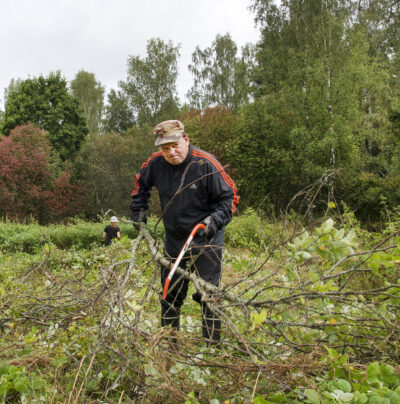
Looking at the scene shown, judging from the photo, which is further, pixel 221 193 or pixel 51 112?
pixel 51 112

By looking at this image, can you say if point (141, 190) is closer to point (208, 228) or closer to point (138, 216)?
point (138, 216)

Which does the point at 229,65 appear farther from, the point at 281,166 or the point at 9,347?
the point at 9,347

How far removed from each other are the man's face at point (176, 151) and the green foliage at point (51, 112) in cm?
2214

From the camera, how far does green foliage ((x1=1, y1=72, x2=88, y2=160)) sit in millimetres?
23172

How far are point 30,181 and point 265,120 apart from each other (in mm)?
11534

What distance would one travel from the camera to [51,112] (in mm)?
23812

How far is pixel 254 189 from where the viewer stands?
15797 mm

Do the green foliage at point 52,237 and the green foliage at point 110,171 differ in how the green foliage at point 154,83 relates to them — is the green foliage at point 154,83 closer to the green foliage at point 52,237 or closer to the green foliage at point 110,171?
the green foliage at point 110,171

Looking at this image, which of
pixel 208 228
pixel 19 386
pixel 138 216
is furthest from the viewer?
pixel 138 216

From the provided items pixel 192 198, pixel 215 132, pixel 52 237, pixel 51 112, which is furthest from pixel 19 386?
pixel 51 112

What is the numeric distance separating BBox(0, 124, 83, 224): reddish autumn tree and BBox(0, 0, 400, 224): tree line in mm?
63

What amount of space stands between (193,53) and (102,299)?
90.6 feet

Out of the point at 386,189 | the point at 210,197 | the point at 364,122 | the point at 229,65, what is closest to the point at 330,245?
the point at 210,197

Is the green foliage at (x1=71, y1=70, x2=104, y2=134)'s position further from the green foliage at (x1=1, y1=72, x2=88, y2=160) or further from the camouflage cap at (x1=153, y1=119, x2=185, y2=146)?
the camouflage cap at (x1=153, y1=119, x2=185, y2=146)
